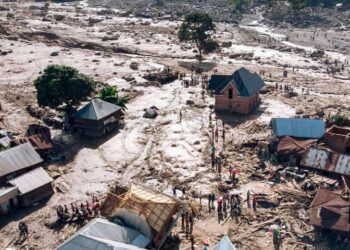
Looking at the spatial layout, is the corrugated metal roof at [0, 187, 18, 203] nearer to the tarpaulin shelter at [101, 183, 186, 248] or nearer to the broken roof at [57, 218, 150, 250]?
the tarpaulin shelter at [101, 183, 186, 248]

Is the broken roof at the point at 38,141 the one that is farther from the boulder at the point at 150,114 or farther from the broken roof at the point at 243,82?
the broken roof at the point at 243,82

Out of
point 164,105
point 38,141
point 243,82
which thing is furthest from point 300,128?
point 38,141

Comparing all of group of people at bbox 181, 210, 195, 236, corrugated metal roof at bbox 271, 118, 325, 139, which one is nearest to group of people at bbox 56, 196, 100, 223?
group of people at bbox 181, 210, 195, 236

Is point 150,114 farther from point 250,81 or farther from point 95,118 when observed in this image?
point 250,81

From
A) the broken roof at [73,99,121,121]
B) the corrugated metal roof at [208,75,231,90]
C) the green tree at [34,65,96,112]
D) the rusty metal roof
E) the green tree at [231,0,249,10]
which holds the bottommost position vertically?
the rusty metal roof

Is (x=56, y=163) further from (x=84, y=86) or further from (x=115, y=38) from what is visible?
(x=115, y=38)

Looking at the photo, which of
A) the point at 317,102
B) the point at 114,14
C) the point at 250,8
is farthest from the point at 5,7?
the point at 317,102

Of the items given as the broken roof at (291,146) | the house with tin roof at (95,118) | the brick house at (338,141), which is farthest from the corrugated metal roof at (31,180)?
the brick house at (338,141)
